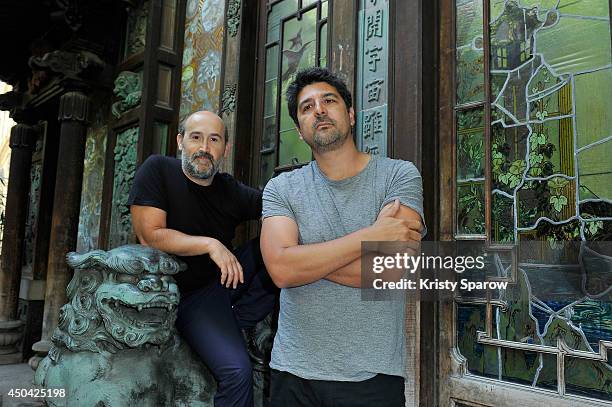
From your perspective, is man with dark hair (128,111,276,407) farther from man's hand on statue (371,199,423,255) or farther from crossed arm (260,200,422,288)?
man's hand on statue (371,199,423,255)

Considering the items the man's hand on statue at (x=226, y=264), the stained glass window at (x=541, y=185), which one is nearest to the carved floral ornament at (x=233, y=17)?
the stained glass window at (x=541, y=185)

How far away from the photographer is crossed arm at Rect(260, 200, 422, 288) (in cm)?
132

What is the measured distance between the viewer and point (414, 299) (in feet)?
7.38

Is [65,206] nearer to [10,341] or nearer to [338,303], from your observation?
[10,341]

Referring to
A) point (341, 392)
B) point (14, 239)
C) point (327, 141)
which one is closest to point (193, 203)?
point (327, 141)

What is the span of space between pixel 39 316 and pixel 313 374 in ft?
18.8

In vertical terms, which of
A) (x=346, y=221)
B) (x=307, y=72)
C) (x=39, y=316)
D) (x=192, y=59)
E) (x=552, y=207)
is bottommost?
(x=39, y=316)

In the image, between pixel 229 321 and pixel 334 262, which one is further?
pixel 229 321

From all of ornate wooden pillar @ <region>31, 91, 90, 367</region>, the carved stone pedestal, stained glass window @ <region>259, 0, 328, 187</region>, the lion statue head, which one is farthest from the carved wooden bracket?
the lion statue head

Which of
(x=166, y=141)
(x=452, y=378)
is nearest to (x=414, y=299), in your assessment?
(x=452, y=378)

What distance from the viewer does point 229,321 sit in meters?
2.01

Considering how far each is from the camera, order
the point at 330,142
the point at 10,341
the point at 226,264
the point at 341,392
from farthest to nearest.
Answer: the point at 10,341 < the point at 226,264 < the point at 330,142 < the point at 341,392

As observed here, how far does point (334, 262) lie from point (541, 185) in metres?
1.21

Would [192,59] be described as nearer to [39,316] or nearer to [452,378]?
[452,378]
